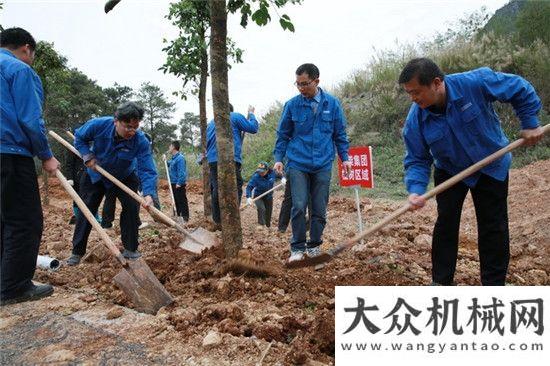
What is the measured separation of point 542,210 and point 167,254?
17.7 feet

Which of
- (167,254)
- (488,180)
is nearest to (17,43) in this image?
(167,254)

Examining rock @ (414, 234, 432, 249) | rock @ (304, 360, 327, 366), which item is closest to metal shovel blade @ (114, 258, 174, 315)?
rock @ (304, 360, 327, 366)

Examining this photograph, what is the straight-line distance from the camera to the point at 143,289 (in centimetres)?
297

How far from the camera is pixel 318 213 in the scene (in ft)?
13.7

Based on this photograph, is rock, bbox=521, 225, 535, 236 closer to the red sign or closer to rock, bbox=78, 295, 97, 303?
the red sign

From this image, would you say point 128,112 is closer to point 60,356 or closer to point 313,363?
point 60,356

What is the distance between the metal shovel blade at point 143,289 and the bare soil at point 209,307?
8cm

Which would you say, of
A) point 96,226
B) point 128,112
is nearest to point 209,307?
point 96,226

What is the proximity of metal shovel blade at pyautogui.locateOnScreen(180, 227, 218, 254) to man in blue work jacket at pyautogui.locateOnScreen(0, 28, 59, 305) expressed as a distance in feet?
4.13

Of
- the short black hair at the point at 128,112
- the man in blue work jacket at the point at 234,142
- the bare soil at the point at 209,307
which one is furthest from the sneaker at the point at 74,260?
the man in blue work jacket at the point at 234,142

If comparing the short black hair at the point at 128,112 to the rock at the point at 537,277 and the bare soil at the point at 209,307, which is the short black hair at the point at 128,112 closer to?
the bare soil at the point at 209,307

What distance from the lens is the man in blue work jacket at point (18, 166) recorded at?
3.05 metres

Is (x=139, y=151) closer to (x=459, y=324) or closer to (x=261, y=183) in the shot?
(x=459, y=324)

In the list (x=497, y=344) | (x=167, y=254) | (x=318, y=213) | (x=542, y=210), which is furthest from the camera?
(x=542, y=210)
